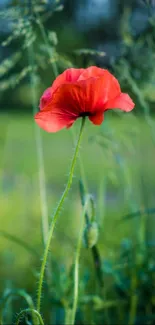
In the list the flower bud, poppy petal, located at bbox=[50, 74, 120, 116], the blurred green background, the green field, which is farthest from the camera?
the green field

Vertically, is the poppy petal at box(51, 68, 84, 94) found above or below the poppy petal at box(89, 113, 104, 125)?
above

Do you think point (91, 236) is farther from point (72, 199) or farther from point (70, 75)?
point (72, 199)

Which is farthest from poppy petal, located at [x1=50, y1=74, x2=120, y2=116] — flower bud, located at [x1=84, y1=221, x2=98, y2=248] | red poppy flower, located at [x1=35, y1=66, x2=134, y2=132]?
flower bud, located at [x1=84, y1=221, x2=98, y2=248]

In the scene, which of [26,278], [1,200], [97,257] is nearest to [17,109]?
[1,200]

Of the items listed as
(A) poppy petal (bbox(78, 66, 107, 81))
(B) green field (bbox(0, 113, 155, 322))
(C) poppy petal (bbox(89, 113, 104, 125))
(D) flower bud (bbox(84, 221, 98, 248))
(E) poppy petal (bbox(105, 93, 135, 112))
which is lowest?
(D) flower bud (bbox(84, 221, 98, 248))

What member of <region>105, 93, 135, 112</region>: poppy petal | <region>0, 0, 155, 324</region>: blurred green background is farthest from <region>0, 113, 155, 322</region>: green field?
<region>105, 93, 135, 112</region>: poppy petal

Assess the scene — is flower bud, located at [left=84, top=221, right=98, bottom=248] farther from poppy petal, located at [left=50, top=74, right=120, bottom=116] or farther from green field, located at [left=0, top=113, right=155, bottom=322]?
poppy petal, located at [left=50, top=74, right=120, bottom=116]

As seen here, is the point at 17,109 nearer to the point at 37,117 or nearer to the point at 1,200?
the point at 1,200

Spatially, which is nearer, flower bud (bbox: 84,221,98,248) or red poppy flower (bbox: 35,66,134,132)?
red poppy flower (bbox: 35,66,134,132)

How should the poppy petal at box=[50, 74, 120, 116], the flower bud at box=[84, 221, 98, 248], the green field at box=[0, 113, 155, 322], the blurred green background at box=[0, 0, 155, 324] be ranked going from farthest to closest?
the green field at box=[0, 113, 155, 322] → the blurred green background at box=[0, 0, 155, 324] → the flower bud at box=[84, 221, 98, 248] → the poppy petal at box=[50, 74, 120, 116]
